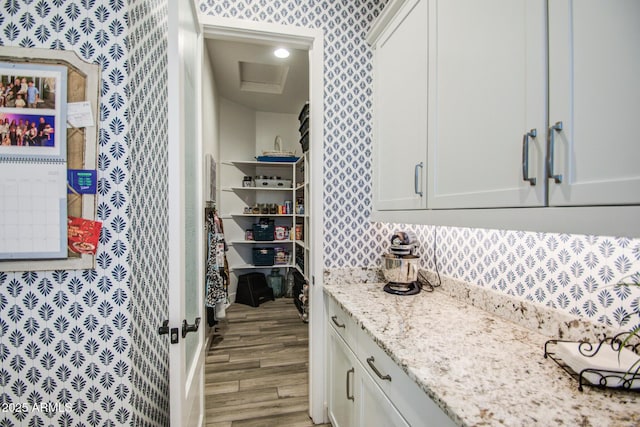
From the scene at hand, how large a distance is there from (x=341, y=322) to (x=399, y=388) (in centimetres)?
64

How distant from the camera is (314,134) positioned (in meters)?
1.87

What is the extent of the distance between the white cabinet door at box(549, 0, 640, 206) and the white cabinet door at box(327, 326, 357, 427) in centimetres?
113

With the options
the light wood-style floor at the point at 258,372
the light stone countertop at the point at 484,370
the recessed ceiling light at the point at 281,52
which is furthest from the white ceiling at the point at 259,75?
the light wood-style floor at the point at 258,372

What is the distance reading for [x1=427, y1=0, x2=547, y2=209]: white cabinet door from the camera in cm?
80

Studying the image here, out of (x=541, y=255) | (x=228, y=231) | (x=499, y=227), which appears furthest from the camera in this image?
(x=228, y=231)

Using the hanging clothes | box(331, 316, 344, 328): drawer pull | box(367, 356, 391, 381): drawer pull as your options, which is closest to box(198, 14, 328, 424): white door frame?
box(331, 316, 344, 328): drawer pull

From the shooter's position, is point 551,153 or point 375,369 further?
point 375,369

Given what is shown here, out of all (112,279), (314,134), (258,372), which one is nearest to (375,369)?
(112,279)

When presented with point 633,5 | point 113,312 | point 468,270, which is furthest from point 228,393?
point 633,5

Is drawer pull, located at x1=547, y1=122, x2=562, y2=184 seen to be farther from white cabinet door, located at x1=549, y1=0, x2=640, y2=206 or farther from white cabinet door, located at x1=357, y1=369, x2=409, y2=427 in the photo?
white cabinet door, located at x1=357, y1=369, x2=409, y2=427

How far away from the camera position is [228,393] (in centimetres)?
221

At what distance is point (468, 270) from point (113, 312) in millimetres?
1498

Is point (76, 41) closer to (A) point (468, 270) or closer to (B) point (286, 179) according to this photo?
(A) point (468, 270)

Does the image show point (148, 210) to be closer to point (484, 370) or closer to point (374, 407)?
point (374, 407)
